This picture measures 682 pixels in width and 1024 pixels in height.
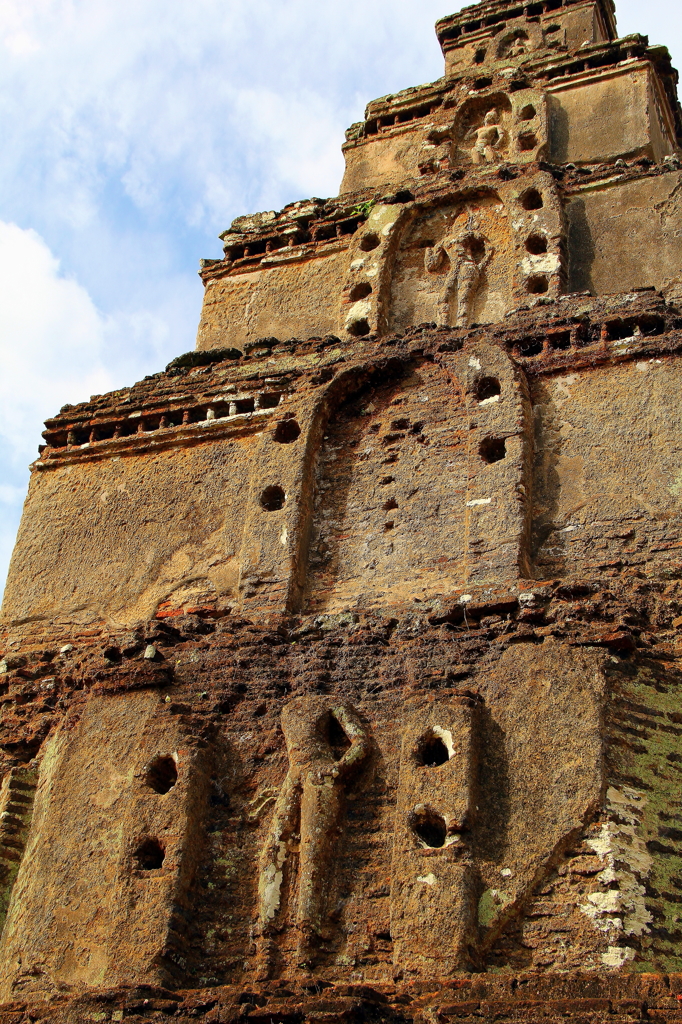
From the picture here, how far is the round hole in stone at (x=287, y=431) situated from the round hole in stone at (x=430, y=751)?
155 inches

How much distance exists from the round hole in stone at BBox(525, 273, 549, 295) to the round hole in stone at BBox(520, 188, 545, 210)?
44.3 inches

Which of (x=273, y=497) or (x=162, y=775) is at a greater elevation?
(x=273, y=497)

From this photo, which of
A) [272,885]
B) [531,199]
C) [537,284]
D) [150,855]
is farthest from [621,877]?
[531,199]

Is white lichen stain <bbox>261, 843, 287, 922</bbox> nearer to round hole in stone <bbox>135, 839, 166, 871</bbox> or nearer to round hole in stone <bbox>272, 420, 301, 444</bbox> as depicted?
round hole in stone <bbox>135, 839, 166, 871</bbox>

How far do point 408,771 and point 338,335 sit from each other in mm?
5853

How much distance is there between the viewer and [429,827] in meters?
7.81

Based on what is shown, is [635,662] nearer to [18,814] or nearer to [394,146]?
[18,814]

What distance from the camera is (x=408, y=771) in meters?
8.05

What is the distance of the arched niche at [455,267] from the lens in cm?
1235

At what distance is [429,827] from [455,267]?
6.73 metres

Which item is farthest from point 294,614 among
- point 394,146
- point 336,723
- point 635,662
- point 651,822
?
point 394,146

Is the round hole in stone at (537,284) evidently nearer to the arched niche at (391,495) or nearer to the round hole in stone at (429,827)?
the arched niche at (391,495)

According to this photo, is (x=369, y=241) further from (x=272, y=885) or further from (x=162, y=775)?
(x=272, y=885)

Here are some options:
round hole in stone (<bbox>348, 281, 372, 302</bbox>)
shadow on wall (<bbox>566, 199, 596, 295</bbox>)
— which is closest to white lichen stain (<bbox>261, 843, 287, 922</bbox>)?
shadow on wall (<bbox>566, 199, 596, 295</bbox>)
